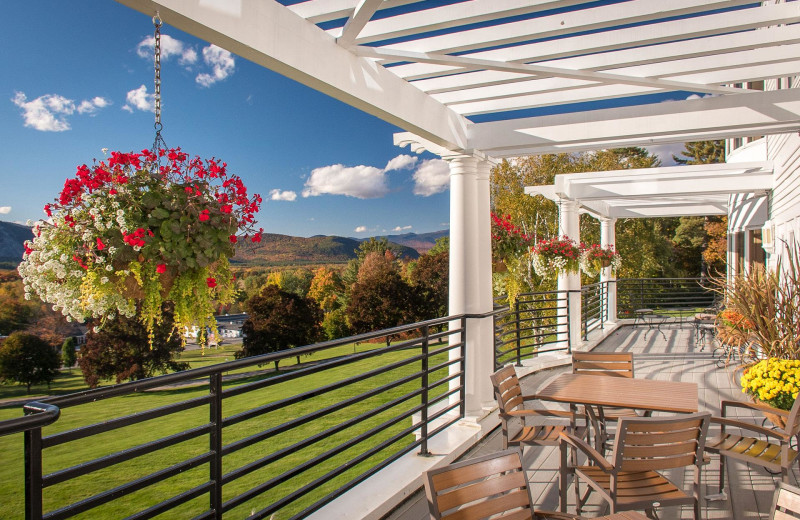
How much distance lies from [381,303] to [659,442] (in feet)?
96.8

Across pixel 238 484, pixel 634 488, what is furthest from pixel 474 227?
pixel 238 484

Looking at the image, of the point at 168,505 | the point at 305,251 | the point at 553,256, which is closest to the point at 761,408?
the point at 168,505

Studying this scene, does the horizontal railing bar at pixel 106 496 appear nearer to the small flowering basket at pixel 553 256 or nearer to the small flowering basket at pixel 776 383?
the small flowering basket at pixel 776 383

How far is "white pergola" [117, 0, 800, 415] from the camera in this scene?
2498 millimetres

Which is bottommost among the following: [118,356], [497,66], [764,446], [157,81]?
[118,356]

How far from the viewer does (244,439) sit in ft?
7.55

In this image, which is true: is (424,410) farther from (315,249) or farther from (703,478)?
(315,249)

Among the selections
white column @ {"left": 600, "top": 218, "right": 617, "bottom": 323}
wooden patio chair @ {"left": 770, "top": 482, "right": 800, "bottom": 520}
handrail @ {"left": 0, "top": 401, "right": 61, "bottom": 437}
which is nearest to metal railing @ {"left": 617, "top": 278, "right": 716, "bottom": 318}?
white column @ {"left": 600, "top": 218, "right": 617, "bottom": 323}

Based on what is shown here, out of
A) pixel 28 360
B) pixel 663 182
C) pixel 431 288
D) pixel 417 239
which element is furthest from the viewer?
pixel 417 239

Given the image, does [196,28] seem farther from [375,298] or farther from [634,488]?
[375,298]

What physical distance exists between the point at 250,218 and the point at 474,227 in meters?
2.86

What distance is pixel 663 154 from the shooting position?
37.5 m

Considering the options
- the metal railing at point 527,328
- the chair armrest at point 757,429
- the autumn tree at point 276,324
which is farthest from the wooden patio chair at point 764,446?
the autumn tree at point 276,324

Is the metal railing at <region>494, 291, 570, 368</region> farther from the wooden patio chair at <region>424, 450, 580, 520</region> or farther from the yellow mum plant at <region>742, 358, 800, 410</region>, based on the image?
the wooden patio chair at <region>424, 450, 580, 520</region>
